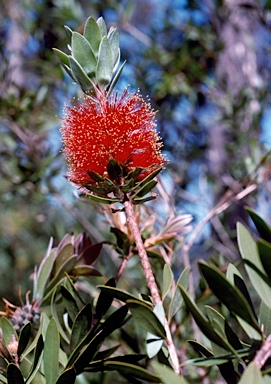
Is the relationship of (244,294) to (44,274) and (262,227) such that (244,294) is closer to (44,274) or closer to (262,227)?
(262,227)

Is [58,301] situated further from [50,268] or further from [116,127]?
[116,127]

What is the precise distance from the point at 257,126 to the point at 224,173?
1.12 feet

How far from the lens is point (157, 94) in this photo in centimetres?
191

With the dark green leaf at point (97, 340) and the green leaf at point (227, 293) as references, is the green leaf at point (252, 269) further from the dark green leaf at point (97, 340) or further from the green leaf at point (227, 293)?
the dark green leaf at point (97, 340)

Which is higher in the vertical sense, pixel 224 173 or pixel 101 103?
pixel 224 173

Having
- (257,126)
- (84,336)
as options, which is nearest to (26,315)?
(84,336)

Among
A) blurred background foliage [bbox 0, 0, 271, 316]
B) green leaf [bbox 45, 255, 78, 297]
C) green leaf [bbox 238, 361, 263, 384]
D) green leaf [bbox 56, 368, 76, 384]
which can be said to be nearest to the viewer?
green leaf [bbox 238, 361, 263, 384]

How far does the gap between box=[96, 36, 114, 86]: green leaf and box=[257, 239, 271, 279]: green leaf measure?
218mm

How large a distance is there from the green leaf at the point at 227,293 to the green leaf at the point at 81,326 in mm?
146

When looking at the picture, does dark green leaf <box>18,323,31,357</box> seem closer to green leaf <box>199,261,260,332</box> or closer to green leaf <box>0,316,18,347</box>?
green leaf <box>0,316,18,347</box>

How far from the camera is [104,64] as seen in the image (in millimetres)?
430

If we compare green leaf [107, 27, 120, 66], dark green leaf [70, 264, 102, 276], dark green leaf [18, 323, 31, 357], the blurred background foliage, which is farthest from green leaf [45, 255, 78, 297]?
the blurred background foliage

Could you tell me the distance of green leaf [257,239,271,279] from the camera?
30 cm

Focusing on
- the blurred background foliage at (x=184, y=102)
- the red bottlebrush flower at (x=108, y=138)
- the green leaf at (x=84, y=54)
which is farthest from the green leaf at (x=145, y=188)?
the blurred background foliage at (x=184, y=102)
